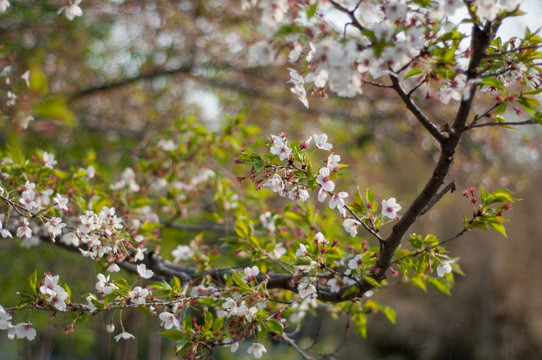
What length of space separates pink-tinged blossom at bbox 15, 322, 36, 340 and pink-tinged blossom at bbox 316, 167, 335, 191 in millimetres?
1117

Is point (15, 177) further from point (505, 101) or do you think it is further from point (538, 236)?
point (538, 236)

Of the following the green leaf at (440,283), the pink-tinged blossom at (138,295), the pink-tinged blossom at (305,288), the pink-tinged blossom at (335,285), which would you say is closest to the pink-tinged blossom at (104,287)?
the pink-tinged blossom at (138,295)

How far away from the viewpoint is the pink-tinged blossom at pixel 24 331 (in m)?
1.54

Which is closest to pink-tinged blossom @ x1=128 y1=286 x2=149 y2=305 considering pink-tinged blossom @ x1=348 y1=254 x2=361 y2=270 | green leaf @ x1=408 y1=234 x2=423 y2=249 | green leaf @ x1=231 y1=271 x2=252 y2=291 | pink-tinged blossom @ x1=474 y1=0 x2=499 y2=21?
green leaf @ x1=231 y1=271 x2=252 y2=291

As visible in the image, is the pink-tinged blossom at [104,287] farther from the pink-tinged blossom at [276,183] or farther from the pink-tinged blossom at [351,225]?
the pink-tinged blossom at [351,225]

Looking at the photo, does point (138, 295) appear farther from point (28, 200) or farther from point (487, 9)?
point (487, 9)

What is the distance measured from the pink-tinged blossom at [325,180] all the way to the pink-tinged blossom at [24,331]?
1.12 meters

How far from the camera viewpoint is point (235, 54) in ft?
17.1

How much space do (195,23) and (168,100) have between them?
4.06 feet

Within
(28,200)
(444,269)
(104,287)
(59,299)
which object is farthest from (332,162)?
(28,200)

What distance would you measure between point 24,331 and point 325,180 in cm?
115

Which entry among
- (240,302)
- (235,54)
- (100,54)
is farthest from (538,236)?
(240,302)

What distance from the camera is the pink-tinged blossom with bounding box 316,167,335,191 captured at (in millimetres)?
1413

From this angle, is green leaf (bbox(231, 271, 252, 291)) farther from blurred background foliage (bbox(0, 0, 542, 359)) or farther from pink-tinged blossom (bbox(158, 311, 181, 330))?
blurred background foliage (bbox(0, 0, 542, 359))
